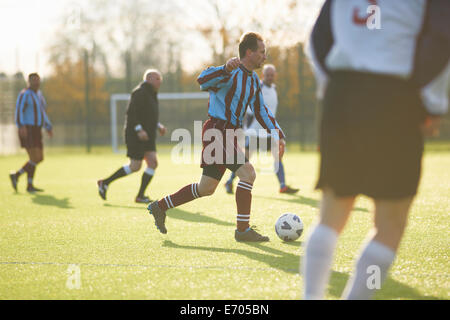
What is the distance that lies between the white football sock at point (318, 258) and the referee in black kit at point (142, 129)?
5777 millimetres

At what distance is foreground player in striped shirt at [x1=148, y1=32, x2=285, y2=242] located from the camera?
4.80 metres

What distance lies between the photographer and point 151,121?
8039 millimetres

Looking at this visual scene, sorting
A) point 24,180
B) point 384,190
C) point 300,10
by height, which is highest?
point 300,10

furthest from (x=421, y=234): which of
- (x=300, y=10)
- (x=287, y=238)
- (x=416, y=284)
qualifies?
(x=300, y=10)

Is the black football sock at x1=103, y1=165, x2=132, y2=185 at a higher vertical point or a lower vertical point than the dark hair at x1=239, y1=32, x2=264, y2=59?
lower

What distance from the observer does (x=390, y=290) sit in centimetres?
324

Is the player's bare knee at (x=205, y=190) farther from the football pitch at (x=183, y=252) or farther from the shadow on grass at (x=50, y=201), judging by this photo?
the shadow on grass at (x=50, y=201)

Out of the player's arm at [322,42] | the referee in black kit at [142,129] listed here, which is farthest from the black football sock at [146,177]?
the player's arm at [322,42]

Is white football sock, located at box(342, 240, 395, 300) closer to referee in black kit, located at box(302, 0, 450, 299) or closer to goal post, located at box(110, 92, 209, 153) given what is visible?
referee in black kit, located at box(302, 0, 450, 299)

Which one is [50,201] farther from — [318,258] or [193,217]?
[318,258]

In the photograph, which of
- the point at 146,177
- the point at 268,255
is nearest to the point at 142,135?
the point at 146,177

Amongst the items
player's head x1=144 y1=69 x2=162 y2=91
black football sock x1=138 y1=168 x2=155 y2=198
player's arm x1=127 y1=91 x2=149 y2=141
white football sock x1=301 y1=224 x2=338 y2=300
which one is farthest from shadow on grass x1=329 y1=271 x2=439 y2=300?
player's head x1=144 y1=69 x2=162 y2=91
